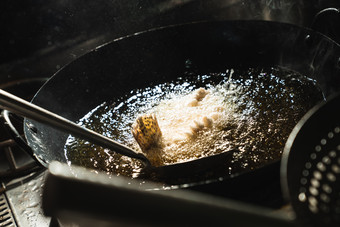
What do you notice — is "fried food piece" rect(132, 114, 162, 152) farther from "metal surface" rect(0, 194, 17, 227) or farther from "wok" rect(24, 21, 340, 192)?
"metal surface" rect(0, 194, 17, 227)

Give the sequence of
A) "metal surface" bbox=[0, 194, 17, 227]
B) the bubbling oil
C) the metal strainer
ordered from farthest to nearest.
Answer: "metal surface" bbox=[0, 194, 17, 227]
the bubbling oil
the metal strainer

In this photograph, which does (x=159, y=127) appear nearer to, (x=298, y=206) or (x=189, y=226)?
(x=298, y=206)

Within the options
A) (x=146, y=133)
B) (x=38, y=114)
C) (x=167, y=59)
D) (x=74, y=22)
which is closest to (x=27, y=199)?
(x=146, y=133)

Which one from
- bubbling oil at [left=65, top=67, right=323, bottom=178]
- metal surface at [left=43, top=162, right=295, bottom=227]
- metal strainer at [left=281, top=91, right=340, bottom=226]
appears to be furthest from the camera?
bubbling oil at [left=65, top=67, right=323, bottom=178]

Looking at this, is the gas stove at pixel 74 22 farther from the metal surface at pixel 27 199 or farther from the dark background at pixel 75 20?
the metal surface at pixel 27 199

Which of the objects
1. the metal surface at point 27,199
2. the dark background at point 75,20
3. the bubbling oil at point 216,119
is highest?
the dark background at point 75,20

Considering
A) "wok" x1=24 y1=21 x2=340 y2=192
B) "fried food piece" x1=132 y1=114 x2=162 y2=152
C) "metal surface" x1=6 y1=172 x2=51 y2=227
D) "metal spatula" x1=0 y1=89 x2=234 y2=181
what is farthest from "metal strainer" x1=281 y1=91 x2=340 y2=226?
"metal surface" x1=6 y1=172 x2=51 y2=227

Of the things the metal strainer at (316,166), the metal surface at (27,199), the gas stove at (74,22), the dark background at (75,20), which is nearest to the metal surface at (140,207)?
the metal strainer at (316,166)
